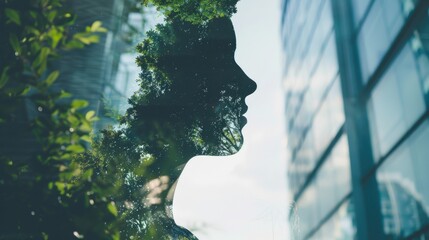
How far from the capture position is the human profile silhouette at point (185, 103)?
4.69 metres

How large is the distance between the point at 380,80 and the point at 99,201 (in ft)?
20.6

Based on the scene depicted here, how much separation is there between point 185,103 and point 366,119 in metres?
4.19

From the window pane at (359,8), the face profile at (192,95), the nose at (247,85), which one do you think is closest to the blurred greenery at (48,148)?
the face profile at (192,95)

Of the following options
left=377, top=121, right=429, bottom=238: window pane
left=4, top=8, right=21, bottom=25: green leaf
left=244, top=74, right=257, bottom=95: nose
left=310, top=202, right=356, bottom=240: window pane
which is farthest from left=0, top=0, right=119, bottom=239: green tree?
left=310, top=202, right=356, bottom=240: window pane

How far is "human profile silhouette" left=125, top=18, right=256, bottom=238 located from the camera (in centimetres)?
469

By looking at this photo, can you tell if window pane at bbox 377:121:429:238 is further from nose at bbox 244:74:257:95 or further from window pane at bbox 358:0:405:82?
nose at bbox 244:74:257:95

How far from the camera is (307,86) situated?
40.0 ft

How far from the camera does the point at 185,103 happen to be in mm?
5055

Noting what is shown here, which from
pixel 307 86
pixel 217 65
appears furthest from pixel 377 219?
pixel 307 86

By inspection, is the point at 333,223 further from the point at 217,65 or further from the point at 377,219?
the point at 217,65

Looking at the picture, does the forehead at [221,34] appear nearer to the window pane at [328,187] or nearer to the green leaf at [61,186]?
the green leaf at [61,186]

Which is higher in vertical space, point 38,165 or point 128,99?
point 38,165

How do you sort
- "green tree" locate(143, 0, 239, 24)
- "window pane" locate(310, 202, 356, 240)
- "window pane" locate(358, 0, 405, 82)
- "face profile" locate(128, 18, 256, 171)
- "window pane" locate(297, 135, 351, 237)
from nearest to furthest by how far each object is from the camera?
1. "face profile" locate(128, 18, 256, 171)
2. "window pane" locate(358, 0, 405, 82)
3. "green tree" locate(143, 0, 239, 24)
4. "window pane" locate(310, 202, 356, 240)
5. "window pane" locate(297, 135, 351, 237)

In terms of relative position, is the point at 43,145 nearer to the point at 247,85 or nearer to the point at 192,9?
the point at 247,85
